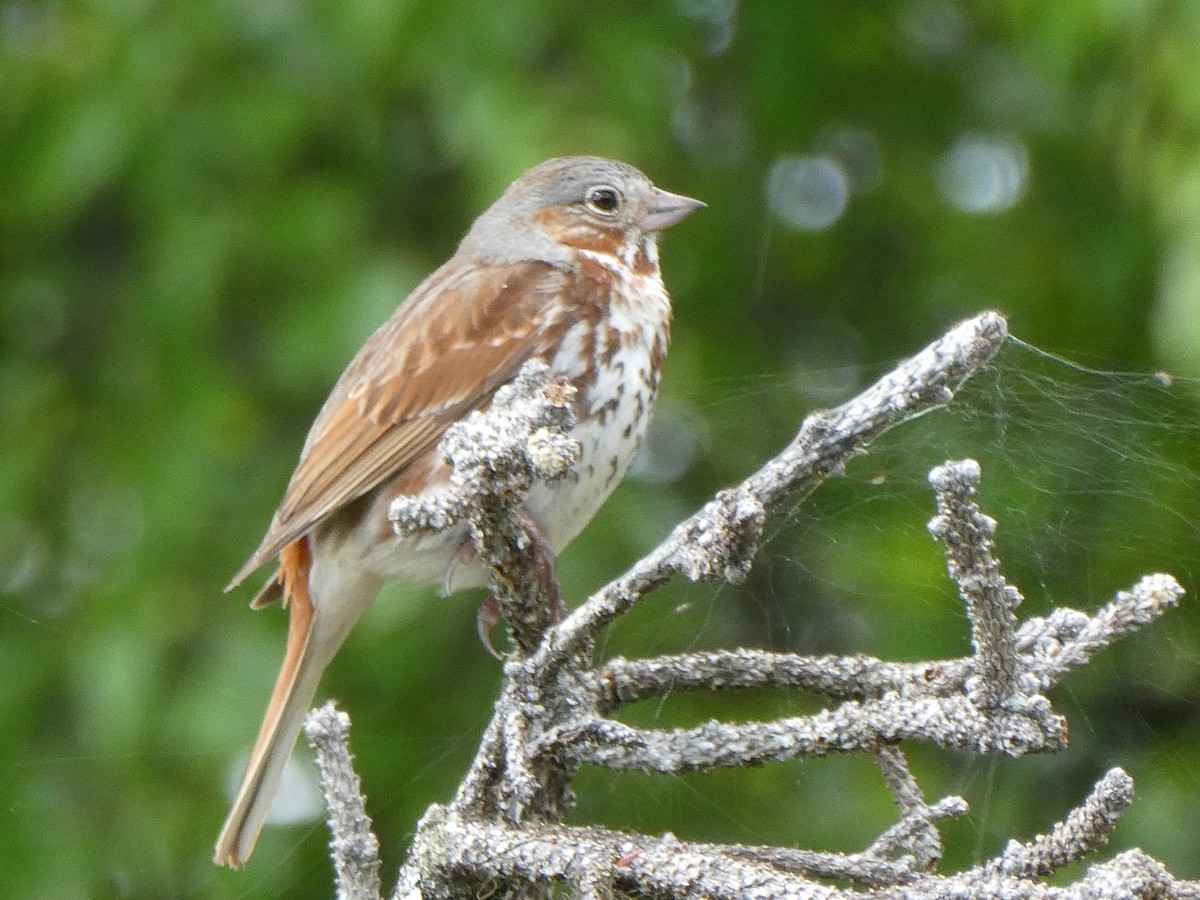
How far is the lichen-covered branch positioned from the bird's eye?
1598 mm

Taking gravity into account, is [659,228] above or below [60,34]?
below

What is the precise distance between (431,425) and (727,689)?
122cm

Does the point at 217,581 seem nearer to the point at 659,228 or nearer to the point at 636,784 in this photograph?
the point at 636,784

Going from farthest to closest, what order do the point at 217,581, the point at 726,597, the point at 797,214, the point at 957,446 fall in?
the point at 797,214, the point at 217,581, the point at 726,597, the point at 957,446

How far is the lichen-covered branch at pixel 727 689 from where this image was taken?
48.1 inches

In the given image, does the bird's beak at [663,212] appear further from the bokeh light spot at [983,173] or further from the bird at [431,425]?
the bokeh light spot at [983,173]

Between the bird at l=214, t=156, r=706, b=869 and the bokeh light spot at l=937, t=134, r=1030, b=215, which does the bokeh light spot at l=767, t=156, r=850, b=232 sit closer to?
the bokeh light spot at l=937, t=134, r=1030, b=215

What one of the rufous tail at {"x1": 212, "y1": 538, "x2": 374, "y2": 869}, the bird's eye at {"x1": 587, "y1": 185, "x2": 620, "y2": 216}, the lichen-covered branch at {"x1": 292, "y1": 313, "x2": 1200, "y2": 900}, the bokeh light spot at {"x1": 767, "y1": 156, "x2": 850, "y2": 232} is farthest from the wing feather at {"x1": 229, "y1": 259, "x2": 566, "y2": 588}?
the bokeh light spot at {"x1": 767, "y1": 156, "x2": 850, "y2": 232}

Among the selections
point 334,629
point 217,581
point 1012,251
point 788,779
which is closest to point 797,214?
point 1012,251

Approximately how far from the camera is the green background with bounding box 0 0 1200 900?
10.1 feet

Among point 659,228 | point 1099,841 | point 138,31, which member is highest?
point 138,31

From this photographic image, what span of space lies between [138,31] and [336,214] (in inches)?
24.1

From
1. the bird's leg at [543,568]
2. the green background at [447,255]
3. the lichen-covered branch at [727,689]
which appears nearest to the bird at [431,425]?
the green background at [447,255]

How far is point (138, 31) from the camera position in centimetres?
362
